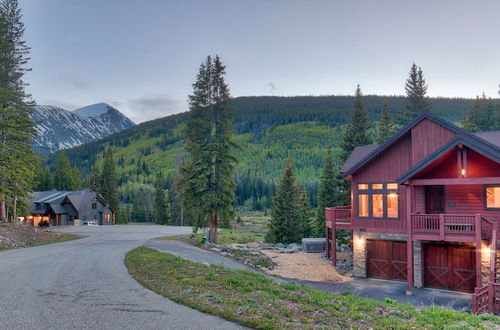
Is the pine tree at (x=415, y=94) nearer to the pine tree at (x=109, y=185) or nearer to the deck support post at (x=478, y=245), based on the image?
the deck support post at (x=478, y=245)

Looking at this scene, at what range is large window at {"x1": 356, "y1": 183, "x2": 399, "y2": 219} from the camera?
20656mm

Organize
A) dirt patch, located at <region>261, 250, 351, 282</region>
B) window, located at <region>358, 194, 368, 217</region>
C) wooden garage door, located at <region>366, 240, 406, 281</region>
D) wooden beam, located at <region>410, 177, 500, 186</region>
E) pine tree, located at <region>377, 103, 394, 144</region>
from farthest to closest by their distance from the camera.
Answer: pine tree, located at <region>377, 103, 394, 144</region> → window, located at <region>358, 194, 368, 217</region> → wooden garage door, located at <region>366, 240, 406, 281</region> → dirt patch, located at <region>261, 250, 351, 282</region> → wooden beam, located at <region>410, 177, 500, 186</region>

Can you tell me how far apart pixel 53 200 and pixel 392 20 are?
197 ft

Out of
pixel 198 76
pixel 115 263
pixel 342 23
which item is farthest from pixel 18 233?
pixel 342 23

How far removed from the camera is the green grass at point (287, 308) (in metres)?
8.16

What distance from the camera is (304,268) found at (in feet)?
72.5

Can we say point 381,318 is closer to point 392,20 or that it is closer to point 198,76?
point 198,76

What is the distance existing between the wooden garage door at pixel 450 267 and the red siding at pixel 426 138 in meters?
5.17

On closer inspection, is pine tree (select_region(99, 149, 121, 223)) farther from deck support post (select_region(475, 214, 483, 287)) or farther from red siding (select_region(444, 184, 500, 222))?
deck support post (select_region(475, 214, 483, 287))

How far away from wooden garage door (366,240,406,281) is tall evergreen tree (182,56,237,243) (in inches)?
473

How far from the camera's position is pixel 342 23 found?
111 feet

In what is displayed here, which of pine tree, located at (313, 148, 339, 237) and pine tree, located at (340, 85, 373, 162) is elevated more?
pine tree, located at (340, 85, 373, 162)

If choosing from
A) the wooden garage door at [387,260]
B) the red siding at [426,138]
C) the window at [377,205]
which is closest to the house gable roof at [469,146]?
the red siding at [426,138]

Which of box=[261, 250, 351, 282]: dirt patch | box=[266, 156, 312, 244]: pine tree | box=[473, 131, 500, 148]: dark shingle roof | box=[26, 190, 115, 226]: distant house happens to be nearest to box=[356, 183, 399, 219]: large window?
box=[261, 250, 351, 282]: dirt patch
